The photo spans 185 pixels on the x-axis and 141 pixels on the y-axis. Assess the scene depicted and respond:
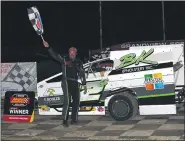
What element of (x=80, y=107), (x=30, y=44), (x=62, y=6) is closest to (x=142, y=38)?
(x=62, y=6)

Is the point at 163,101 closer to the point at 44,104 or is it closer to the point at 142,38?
the point at 44,104

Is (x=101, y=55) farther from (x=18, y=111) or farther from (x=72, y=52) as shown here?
(x=18, y=111)

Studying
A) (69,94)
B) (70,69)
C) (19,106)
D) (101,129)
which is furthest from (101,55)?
(101,129)

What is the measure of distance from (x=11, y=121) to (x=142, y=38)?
1189 centimetres

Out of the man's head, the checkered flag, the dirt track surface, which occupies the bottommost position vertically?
the dirt track surface

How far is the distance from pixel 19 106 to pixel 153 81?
352 centimetres

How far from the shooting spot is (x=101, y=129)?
8.70 m

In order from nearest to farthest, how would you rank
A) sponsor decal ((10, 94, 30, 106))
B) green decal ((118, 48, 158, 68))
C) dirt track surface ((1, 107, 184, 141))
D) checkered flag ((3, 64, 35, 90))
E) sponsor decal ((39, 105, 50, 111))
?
dirt track surface ((1, 107, 184, 141)), green decal ((118, 48, 158, 68)), sponsor decal ((10, 94, 30, 106)), sponsor decal ((39, 105, 50, 111)), checkered flag ((3, 64, 35, 90))

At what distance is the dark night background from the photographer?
19.7 meters

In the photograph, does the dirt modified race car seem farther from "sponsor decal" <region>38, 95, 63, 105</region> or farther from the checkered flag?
the checkered flag

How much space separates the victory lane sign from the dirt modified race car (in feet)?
1.37

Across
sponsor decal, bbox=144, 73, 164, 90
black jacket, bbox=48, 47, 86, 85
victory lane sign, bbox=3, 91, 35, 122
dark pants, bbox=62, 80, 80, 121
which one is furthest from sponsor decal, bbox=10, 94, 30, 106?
sponsor decal, bbox=144, 73, 164, 90

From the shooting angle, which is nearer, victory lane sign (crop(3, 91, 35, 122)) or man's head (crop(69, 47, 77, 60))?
man's head (crop(69, 47, 77, 60))

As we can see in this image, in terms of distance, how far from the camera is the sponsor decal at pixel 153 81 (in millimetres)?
9258
